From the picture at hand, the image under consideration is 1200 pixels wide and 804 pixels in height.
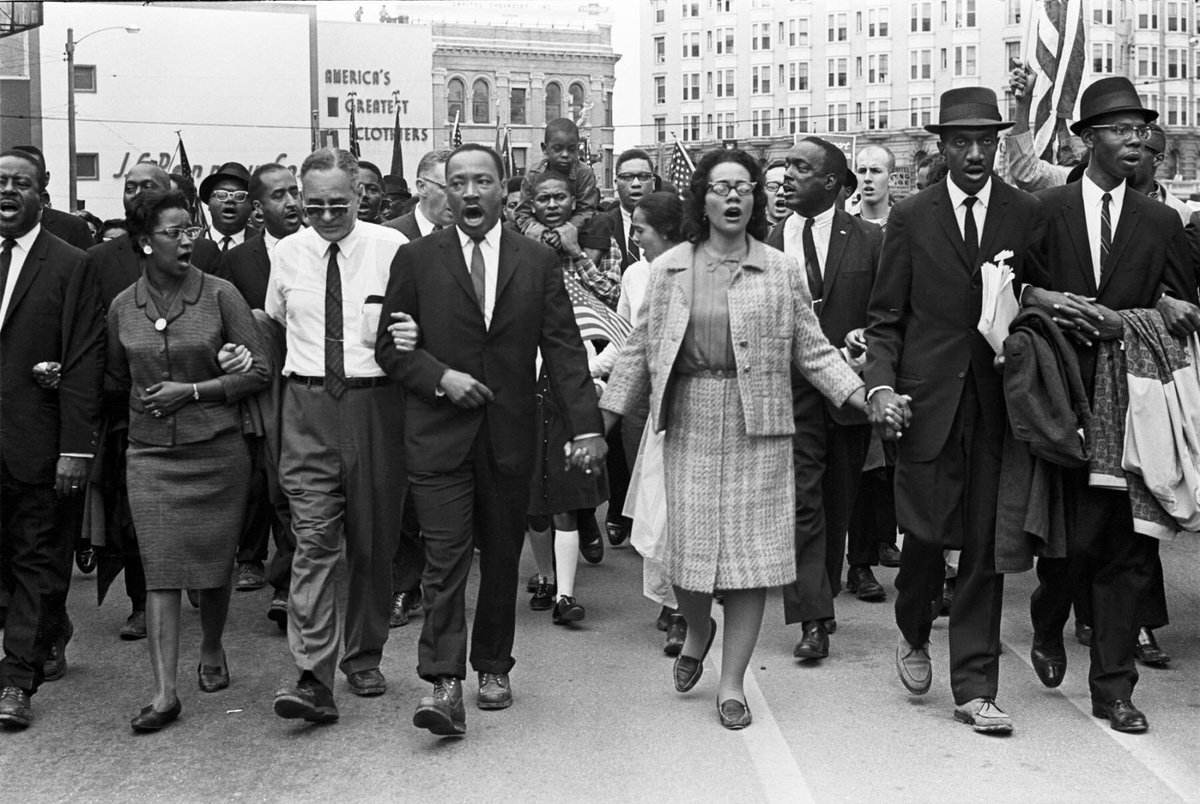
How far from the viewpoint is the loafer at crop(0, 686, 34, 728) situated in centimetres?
669

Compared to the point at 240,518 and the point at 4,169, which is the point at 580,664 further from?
the point at 4,169

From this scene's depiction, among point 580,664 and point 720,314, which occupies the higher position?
point 720,314

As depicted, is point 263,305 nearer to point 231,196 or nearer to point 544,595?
point 231,196

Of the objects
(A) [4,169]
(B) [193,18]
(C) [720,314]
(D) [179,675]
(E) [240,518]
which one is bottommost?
(D) [179,675]

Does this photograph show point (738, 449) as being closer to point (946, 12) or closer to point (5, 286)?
point (5, 286)

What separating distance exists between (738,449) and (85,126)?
5616 cm

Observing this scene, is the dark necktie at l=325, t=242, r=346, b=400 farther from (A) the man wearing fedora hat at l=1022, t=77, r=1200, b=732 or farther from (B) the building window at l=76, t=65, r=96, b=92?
(B) the building window at l=76, t=65, r=96, b=92

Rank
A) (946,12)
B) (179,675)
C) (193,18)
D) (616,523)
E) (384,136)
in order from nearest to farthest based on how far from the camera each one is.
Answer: (179,675), (616,523), (193,18), (384,136), (946,12)

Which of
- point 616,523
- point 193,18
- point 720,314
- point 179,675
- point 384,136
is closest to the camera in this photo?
point 720,314

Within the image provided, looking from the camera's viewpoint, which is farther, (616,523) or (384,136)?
(384,136)

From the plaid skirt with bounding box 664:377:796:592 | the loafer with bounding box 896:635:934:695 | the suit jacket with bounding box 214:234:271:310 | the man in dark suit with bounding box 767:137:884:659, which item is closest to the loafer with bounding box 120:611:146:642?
the suit jacket with bounding box 214:234:271:310

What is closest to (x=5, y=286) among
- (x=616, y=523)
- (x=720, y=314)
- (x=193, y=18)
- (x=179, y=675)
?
(x=179, y=675)

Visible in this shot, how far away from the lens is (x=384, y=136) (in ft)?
211

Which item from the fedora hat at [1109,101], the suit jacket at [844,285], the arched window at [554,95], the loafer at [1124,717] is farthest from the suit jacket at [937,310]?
the arched window at [554,95]
